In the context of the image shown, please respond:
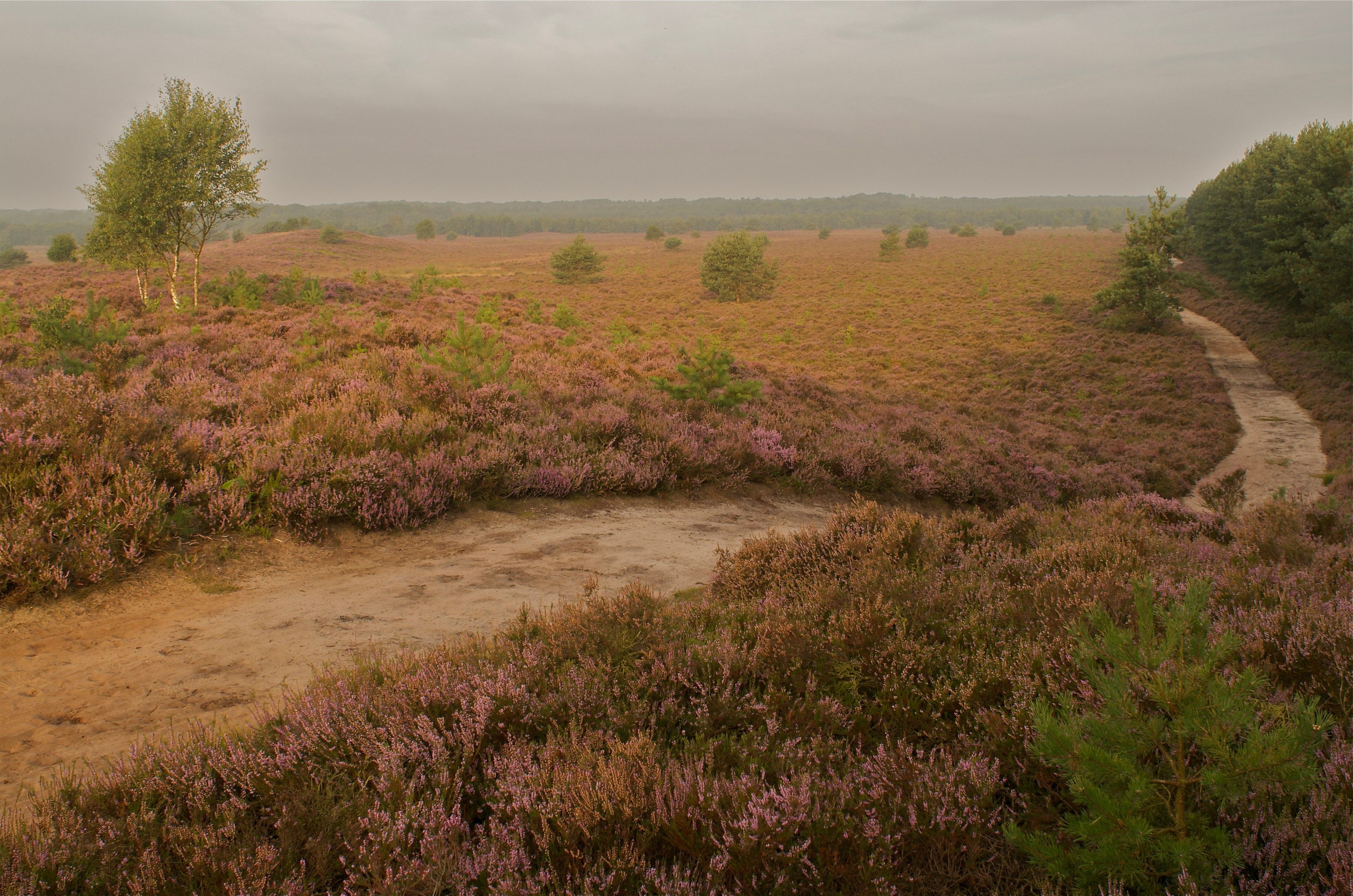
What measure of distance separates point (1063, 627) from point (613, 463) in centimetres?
515

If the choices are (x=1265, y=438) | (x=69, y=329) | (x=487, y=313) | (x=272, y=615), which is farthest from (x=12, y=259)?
(x=1265, y=438)

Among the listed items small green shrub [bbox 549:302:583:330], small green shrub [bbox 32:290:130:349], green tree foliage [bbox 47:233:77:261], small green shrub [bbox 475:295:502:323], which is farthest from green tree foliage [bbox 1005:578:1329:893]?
green tree foliage [bbox 47:233:77:261]

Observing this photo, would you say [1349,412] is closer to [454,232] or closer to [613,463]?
[613,463]

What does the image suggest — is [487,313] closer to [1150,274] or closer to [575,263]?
[1150,274]

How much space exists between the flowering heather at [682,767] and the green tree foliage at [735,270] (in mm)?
48884

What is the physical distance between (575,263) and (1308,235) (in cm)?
5015

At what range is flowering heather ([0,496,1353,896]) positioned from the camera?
2174 millimetres

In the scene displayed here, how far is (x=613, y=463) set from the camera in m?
7.81

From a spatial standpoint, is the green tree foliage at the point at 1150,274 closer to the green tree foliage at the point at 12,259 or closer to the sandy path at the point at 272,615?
the sandy path at the point at 272,615

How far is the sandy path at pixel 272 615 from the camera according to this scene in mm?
3174

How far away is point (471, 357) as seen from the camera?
11273 millimetres

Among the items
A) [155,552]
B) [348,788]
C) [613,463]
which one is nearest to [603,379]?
[613,463]

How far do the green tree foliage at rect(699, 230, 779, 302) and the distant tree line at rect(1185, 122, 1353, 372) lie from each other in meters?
29.9

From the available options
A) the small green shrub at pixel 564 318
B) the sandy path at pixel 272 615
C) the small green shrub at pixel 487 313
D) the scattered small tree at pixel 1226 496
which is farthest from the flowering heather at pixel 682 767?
the small green shrub at pixel 564 318
